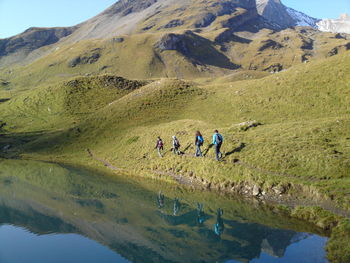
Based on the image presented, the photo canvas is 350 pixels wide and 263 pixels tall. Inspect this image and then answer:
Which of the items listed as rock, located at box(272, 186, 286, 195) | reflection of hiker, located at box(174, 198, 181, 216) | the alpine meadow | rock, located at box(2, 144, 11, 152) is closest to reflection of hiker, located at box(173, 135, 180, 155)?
the alpine meadow

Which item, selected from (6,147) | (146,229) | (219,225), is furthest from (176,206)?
(6,147)

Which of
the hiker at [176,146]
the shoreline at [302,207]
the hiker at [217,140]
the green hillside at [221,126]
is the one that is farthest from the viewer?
the hiker at [176,146]

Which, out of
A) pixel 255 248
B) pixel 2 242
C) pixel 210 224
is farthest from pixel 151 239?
pixel 2 242

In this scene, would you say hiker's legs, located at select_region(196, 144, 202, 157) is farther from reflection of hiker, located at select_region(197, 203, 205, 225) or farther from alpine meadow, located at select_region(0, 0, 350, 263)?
reflection of hiker, located at select_region(197, 203, 205, 225)

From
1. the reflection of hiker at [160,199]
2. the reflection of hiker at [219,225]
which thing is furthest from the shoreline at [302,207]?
the reflection of hiker at [219,225]

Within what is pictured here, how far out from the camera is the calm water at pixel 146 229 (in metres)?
18.8

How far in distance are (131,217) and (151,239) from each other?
5.07 metres

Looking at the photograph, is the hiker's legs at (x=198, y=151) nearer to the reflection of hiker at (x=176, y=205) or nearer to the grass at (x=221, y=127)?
the grass at (x=221, y=127)

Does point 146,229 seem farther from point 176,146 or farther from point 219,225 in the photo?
point 176,146

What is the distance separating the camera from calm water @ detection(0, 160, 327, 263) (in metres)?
18.8

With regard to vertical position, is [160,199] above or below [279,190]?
above

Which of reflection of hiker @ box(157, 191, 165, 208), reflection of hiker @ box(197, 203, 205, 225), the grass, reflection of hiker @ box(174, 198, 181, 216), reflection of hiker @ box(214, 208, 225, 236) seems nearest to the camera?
reflection of hiker @ box(214, 208, 225, 236)

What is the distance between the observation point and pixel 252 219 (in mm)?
24031

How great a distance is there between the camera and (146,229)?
23047 mm
